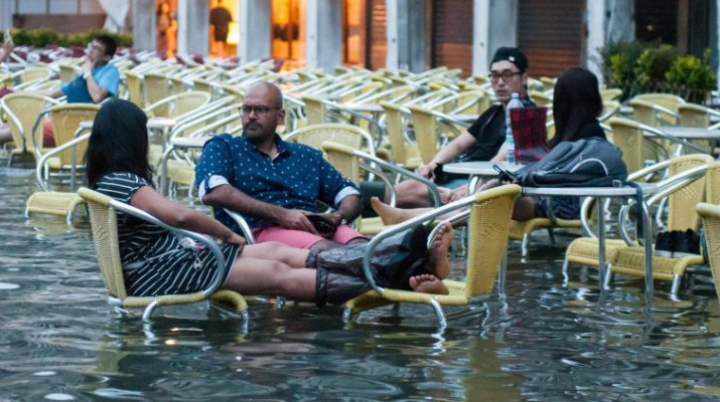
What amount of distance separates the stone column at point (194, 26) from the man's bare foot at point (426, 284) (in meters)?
31.6

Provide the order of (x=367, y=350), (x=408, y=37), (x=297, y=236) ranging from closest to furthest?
(x=367, y=350) < (x=297, y=236) < (x=408, y=37)

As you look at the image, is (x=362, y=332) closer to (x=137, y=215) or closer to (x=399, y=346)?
(x=399, y=346)

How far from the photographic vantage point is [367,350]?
21.5 feet

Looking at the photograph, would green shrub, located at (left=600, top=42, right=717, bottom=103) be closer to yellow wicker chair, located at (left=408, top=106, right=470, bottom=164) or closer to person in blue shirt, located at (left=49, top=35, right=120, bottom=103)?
yellow wicker chair, located at (left=408, top=106, right=470, bottom=164)

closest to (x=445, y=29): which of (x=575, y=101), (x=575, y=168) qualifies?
(x=575, y=101)

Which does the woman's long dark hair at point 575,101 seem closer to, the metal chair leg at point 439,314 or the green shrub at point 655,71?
the metal chair leg at point 439,314

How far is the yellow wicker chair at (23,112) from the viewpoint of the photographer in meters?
12.8

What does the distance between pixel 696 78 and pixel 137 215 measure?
1288 cm

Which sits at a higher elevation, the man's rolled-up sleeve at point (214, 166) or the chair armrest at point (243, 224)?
the man's rolled-up sleeve at point (214, 166)

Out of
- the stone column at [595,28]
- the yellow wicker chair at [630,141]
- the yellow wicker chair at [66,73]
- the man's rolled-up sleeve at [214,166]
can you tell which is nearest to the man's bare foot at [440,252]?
the man's rolled-up sleeve at [214,166]

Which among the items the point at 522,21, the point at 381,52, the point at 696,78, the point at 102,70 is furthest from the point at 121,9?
the point at 102,70

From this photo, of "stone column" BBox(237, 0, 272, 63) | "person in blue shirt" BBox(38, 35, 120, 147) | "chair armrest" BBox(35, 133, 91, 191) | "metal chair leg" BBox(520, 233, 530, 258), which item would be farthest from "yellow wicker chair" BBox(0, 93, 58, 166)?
"stone column" BBox(237, 0, 272, 63)

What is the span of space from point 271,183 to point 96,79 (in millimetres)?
5847

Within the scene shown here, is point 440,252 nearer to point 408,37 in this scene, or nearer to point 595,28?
point 595,28
